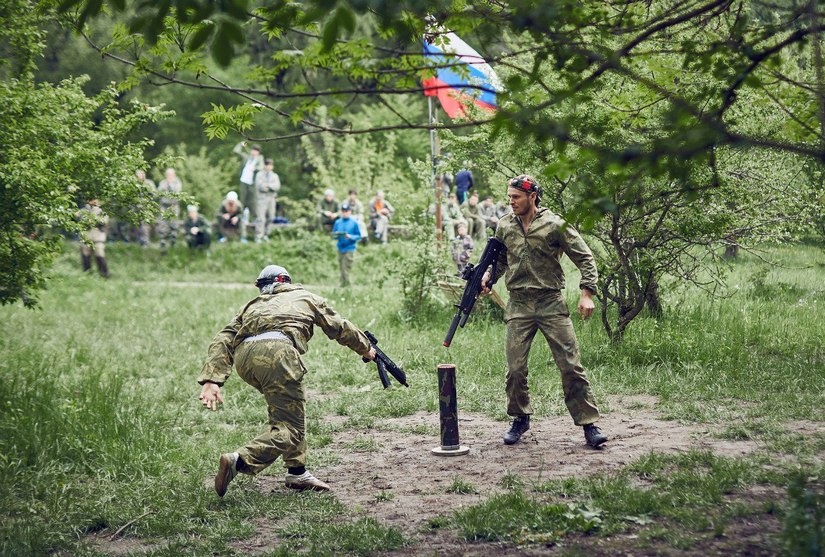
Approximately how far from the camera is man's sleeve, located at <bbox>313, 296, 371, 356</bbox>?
748cm

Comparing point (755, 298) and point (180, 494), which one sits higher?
point (755, 298)

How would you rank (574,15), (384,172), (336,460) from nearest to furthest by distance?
(574,15), (336,460), (384,172)

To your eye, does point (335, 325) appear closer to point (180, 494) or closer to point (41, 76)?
point (180, 494)

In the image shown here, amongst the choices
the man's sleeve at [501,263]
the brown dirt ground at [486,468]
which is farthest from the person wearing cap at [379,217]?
the man's sleeve at [501,263]

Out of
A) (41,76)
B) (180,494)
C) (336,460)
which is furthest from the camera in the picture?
(41,76)

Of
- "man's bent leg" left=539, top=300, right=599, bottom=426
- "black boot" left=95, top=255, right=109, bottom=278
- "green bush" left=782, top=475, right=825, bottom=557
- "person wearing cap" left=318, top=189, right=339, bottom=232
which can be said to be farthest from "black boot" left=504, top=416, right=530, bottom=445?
"black boot" left=95, top=255, right=109, bottom=278

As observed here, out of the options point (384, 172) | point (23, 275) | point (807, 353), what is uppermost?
point (384, 172)

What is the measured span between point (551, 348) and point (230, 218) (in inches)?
788

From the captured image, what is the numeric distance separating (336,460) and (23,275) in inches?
173

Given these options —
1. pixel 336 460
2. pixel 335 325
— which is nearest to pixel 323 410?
pixel 336 460

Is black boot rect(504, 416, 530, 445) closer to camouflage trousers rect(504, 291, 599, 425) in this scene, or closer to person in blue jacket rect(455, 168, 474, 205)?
camouflage trousers rect(504, 291, 599, 425)

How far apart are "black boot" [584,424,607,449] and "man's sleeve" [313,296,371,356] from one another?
1913mm

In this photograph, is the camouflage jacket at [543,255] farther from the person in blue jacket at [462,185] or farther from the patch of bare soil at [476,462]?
the person in blue jacket at [462,185]

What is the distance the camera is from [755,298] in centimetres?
1277
